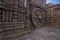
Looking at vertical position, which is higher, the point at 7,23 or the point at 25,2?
the point at 25,2

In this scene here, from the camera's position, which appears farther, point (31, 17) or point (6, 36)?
point (31, 17)

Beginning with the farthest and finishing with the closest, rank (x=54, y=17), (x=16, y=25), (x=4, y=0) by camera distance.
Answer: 1. (x=54, y=17)
2. (x=16, y=25)
3. (x=4, y=0)

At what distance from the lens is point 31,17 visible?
16.8ft

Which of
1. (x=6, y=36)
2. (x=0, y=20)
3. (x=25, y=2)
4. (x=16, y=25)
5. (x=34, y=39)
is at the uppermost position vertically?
(x=25, y=2)

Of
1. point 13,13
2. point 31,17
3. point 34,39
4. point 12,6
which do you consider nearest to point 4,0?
point 12,6

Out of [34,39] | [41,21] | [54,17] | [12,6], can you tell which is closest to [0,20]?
[12,6]

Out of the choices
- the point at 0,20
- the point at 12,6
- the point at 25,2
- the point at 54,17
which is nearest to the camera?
the point at 0,20

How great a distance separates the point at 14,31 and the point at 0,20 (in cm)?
94

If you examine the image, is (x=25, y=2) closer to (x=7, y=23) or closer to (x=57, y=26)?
(x=7, y=23)

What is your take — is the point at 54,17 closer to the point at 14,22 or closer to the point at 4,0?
the point at 14,22

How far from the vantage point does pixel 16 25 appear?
3.75 metres

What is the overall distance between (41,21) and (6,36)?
3692 millimetres

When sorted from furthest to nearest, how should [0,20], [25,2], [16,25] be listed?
[25,2]
[16,25]
[0,20]

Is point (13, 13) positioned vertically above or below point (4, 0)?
below
